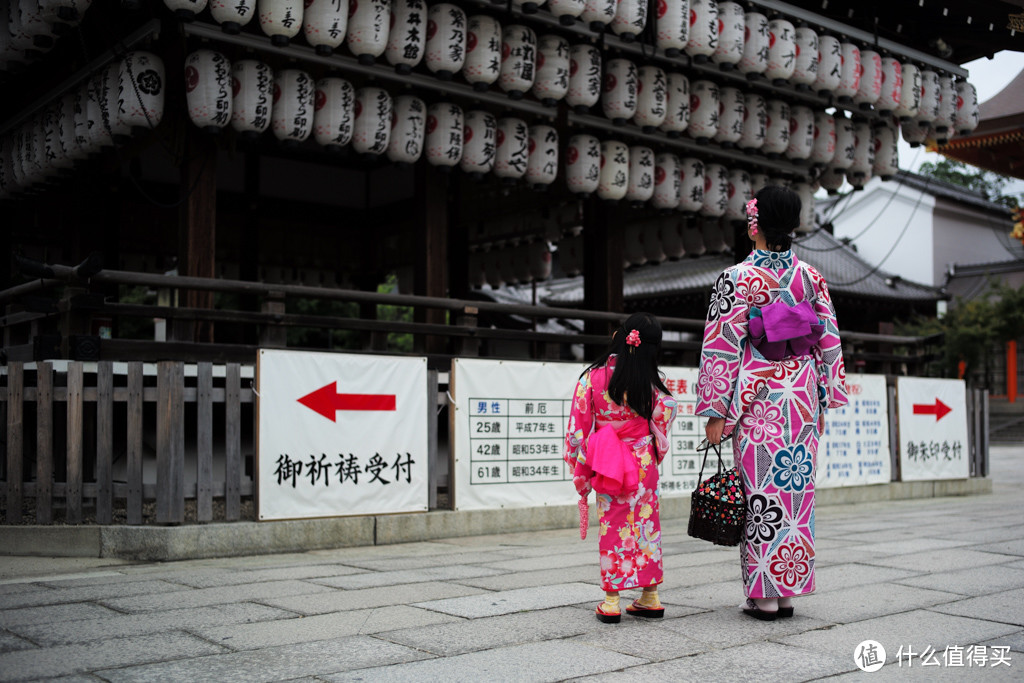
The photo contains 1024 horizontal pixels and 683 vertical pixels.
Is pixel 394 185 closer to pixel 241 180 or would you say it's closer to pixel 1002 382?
pixel 241 180

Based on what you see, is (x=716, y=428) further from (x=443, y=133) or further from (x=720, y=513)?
(x=443, y=133)

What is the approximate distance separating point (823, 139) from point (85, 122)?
28.0ft

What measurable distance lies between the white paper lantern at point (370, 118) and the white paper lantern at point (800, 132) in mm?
5377

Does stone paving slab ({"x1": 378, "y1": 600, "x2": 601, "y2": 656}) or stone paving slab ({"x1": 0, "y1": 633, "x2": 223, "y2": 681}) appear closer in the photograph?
stone paving slab ({"x1": 0, "y1": 633, "x2": 223, "y2": 681})

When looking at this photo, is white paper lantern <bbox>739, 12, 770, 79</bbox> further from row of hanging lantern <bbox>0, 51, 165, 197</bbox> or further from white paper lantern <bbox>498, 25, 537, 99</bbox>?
row of hanging lantern <bbox>0, 51, 165, 197</bbox>

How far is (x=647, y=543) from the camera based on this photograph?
14.7 ft

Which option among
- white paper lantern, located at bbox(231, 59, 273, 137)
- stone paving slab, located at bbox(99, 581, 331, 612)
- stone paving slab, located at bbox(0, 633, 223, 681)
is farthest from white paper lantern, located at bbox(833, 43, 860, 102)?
stone paving slab, located at bbox(0, 633, 223, 681)

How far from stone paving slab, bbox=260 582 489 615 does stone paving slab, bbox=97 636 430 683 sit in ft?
2.56

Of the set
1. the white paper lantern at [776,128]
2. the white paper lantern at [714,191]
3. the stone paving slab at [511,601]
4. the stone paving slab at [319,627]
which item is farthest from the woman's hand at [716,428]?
the white paper lantern at [776,128]

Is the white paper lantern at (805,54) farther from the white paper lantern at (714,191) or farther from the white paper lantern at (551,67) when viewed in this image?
the white paper lantern at (551,67)

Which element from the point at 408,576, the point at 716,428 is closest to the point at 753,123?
the point at 716,428

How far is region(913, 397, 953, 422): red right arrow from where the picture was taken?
1148cm

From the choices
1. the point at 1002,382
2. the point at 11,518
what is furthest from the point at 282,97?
the point at 1002,382

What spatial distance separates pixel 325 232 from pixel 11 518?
865 cm
